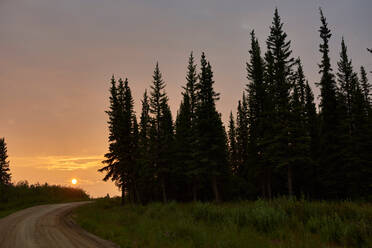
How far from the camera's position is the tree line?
101 feet

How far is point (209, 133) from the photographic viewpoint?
34.0 meters

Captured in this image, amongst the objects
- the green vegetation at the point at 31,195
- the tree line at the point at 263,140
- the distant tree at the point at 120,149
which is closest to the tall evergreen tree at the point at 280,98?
the tree line at the point at 263,140

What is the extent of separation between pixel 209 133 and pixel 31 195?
28.1 meters

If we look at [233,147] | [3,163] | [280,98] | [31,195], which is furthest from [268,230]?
[3,163]

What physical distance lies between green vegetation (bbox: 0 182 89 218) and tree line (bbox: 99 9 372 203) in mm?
9300

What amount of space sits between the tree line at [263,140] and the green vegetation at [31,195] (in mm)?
9300

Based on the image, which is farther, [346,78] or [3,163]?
[3,163]

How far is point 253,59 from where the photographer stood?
129 ft

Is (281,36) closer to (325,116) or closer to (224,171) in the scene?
(325,116)

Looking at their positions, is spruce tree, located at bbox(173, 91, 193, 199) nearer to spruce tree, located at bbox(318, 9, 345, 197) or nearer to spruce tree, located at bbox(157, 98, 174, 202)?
spruce tree, located at bbox(157, 98, 174, 202)

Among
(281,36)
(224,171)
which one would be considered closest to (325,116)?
(281,36)

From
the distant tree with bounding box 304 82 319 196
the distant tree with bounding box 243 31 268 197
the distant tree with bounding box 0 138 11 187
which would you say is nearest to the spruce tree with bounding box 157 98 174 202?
the distant tree with bounding box 243 31 268 197

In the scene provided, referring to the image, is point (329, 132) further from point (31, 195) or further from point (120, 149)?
point (31, 195)

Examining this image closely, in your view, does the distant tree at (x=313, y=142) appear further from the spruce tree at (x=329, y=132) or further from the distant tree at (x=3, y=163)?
the distant tree at (x=3, y=163)
